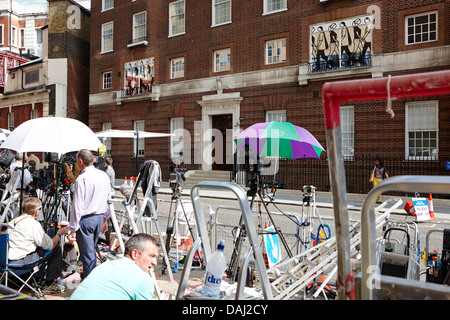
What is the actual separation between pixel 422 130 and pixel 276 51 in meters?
8.79

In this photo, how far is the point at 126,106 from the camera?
91.3 ft

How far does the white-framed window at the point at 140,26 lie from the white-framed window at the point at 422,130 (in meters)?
18.4

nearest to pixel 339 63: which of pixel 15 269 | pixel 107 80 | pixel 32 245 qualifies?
pixel 32 245

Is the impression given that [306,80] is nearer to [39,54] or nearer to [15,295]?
[15,295]

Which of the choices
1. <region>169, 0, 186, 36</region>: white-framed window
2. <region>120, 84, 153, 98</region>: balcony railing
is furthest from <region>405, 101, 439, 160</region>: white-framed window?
<region>120, 84, 153, 98</region>: balcony railing

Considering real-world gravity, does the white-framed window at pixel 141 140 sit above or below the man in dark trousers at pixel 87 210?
above

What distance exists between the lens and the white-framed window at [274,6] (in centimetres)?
2091

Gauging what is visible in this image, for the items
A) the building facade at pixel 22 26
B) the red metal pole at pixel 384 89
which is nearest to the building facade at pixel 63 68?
the building facade at pixel 22 26

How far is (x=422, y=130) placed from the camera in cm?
1730

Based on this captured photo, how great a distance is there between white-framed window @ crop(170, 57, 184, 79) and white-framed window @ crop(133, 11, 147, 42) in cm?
315

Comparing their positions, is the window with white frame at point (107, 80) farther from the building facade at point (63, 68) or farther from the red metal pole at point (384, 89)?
the red metal pole at point (384, 89)

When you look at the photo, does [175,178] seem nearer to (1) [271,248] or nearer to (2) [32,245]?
(1) [271,248]
